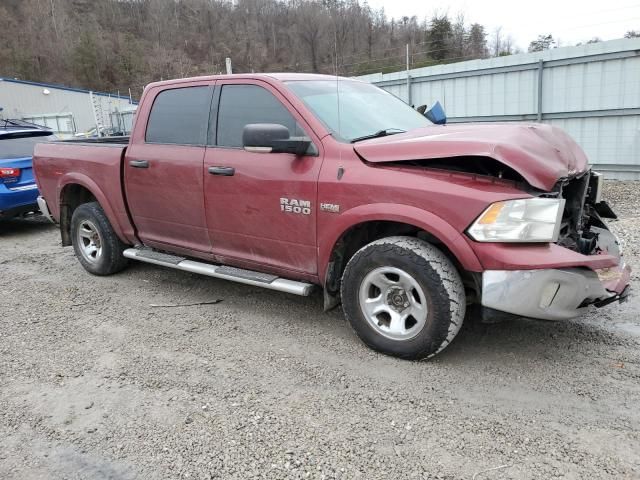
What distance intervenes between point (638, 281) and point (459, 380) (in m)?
2.55

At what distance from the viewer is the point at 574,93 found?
35.5ft

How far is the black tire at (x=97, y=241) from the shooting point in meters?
5.43

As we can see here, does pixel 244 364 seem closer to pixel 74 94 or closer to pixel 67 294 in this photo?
pixel 67 294

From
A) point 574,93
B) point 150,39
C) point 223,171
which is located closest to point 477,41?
point 574,93

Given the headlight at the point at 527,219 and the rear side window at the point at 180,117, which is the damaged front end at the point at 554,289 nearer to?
the headlight at the point at 527,219

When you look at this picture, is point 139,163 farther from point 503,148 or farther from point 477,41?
point 477,41

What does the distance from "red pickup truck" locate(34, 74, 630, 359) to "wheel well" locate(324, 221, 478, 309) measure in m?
0.01

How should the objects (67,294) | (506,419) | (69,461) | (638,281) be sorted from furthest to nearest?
(67,294) < (638,281) < (506,419) < (69,461)

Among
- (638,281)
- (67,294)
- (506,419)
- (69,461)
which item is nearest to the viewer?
(69,461)

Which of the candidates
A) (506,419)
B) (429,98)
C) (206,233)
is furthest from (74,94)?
(506,419)

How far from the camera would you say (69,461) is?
8.65 feet

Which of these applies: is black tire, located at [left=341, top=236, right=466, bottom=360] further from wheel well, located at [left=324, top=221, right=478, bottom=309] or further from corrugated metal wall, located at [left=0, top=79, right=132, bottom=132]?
corrugated metal wall, located at [left=0, top=79, right=132, bottom=132]

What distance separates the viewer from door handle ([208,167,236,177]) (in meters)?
4.06

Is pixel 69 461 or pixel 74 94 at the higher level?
pixel 74 94
